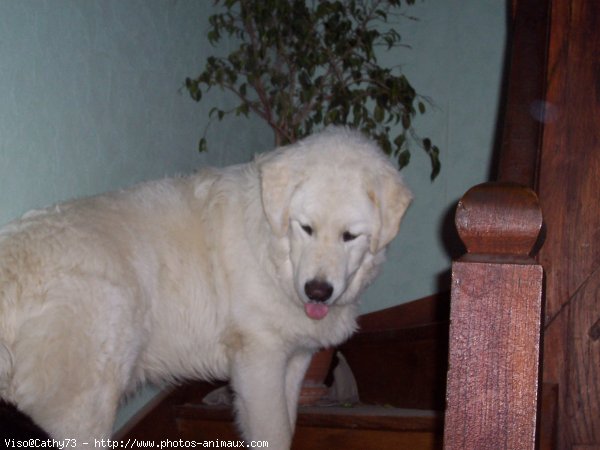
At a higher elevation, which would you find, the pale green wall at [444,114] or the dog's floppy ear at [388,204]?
the pale green wall at [444,114]

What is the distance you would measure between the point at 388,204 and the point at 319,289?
43 cm

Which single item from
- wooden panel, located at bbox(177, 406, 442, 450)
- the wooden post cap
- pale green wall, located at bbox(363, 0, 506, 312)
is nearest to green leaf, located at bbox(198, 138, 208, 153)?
wooden panel, located at bbox(177, 406, 442, 450)

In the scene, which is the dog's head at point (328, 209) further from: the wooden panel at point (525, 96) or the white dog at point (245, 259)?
the wooden panel at point (525, 96)

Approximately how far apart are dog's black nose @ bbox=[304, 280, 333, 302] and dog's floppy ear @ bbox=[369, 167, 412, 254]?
11.5 inches

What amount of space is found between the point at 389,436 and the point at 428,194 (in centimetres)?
212

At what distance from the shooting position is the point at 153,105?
9.27ft

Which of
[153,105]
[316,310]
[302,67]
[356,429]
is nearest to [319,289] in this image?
[316,310]

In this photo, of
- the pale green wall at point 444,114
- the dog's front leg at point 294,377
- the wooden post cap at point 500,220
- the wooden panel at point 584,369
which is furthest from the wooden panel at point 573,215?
the pale green wall at point 444,114

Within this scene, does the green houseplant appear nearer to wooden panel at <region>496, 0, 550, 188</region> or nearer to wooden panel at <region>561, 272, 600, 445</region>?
wooden panel at <region>496, 0, 550, 188</region>

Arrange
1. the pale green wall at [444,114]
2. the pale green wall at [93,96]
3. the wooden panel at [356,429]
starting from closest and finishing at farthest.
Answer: the pale green wall at [93,96], the wooden panel at [356,429], the pale green wall at [444,114]

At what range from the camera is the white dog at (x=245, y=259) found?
195cm

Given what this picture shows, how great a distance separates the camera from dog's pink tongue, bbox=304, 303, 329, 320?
7.35ft

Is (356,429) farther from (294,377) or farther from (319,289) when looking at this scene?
(319,289)

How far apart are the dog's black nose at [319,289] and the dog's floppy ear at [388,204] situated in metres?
0.29
